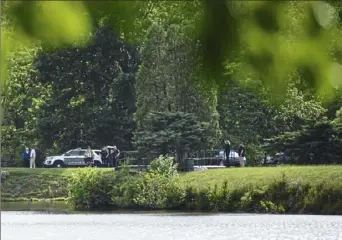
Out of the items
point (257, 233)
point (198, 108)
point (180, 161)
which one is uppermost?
Result: point (198, 108)

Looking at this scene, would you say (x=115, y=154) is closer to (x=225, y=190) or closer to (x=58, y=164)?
(x=58, y=164)

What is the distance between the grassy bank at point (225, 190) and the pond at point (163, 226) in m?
1.81

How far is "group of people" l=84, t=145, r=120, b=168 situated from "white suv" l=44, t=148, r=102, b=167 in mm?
2380

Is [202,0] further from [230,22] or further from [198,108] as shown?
[198,108]

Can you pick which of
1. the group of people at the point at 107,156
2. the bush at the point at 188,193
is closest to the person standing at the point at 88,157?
the group of people at the point at 107,156

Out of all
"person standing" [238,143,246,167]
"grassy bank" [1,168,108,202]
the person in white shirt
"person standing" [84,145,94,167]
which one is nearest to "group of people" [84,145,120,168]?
"person standing" [84,145,94,167]

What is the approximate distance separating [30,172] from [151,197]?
43.8ft

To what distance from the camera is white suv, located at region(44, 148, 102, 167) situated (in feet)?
169

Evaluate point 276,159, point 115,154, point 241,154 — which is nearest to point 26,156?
point 115,154

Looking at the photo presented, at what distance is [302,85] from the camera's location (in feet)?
12.3

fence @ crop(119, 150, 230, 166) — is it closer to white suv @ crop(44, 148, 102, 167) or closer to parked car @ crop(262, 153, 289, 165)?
parked car @ crop(262, 153, 289, 165)

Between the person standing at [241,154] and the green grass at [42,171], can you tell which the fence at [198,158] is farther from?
the green grass at [42,171]

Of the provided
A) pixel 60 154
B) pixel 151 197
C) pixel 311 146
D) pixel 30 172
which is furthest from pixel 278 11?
pixel 60 154

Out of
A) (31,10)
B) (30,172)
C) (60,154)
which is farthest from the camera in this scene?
(60,154)
